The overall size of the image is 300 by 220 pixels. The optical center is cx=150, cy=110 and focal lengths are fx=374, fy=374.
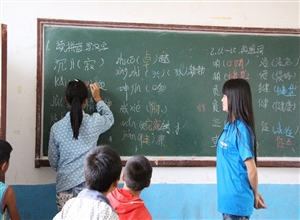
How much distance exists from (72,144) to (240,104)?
1303 mm

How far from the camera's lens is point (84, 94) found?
3.02 m

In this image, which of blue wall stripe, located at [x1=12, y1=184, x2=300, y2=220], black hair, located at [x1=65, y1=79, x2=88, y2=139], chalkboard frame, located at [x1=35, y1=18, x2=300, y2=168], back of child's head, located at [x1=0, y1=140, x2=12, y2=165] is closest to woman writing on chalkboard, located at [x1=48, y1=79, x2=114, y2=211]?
black hair, located at [x1=65, y1=79, x2=88, y2=139]

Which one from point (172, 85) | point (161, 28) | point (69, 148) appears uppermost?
point (161, 28)

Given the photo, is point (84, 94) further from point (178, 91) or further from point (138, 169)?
point (138, 169)

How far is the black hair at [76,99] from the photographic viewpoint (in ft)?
9.34

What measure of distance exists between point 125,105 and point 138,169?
1.28m

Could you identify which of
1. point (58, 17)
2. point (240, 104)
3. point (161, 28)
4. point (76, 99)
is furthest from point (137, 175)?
point (58, 17)

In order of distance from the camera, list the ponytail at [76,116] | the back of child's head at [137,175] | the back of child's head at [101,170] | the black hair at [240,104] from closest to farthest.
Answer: the back of child's head at [101,170], the back of child's head at [137,175], the black hair at [240,104], the ponytail at [76,116]

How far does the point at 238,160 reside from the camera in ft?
7.74

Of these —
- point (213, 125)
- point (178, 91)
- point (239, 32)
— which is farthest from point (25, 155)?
point (239, 32)

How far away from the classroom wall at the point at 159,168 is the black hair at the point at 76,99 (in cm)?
37

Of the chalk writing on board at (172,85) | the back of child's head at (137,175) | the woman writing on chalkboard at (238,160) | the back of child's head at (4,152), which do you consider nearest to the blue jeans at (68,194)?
the chalk writing on board at (172,85)

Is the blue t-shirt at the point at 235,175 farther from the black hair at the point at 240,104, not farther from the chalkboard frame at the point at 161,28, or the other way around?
the chalkboard frame at the point at 161,28

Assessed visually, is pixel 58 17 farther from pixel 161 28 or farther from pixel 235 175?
pixel 235 175
